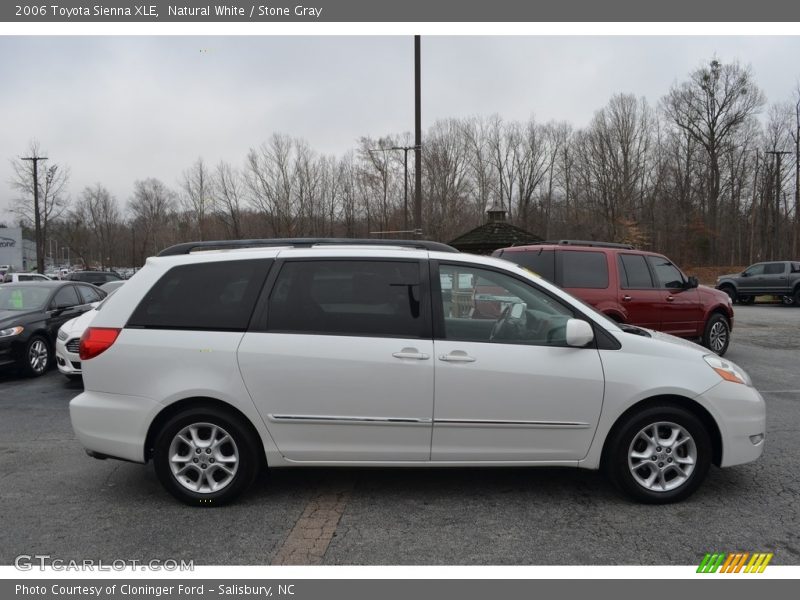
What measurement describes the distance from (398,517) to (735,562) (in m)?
1.97

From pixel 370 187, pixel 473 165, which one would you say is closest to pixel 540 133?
pixel 473 165

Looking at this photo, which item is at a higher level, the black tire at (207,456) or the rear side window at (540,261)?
the rear side window at (540,261)

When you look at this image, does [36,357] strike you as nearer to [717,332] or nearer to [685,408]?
[685,408]

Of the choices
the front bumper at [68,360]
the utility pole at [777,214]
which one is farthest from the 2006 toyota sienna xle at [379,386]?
the utility pole at [777,214]

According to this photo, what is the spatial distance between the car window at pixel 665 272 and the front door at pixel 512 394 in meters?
6.03

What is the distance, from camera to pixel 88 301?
430 inches

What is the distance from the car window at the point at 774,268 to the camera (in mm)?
24630

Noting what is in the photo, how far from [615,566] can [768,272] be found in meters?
26.8

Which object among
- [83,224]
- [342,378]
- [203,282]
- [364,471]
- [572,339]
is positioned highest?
[83,224]

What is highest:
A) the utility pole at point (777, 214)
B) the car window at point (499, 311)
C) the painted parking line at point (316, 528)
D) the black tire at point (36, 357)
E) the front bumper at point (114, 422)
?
the utility pole at point (777, 214)

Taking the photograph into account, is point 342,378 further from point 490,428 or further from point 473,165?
point 473,165

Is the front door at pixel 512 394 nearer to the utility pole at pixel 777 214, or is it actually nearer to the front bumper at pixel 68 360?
the front bumper at pixel 68 360

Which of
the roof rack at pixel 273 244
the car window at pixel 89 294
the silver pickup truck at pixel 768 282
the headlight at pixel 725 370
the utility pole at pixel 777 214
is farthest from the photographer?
the utility pole at pixel 777 214

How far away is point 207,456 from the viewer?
3.86m
